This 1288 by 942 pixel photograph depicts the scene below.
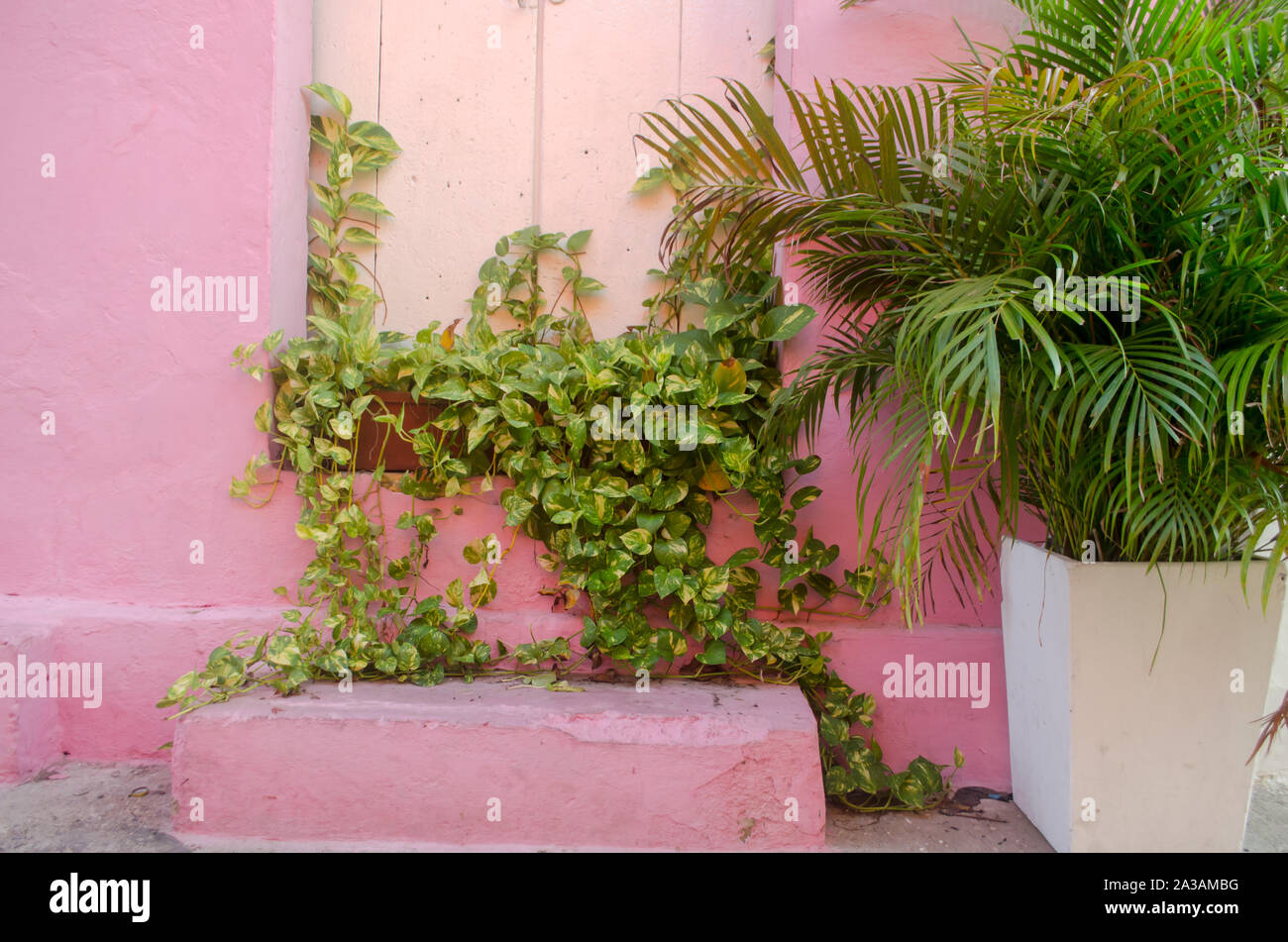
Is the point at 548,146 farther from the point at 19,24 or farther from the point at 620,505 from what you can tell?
the point at 19,24

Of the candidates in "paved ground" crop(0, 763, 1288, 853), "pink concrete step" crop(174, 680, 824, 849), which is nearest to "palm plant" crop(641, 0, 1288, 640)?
"pink concrete step" crop(174, 680, 824, 849)

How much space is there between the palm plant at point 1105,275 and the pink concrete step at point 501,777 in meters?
0.59

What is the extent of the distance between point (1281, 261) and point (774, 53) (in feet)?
5.01

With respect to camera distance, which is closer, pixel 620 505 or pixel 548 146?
pixel 620 505

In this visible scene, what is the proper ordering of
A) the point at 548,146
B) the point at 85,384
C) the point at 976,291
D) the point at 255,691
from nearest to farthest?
1. the point at 976,291
2. the point at 255,691
3. the point at 85,384
4. the point at 548,146

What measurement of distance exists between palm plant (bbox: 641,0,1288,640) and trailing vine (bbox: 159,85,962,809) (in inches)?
17.1

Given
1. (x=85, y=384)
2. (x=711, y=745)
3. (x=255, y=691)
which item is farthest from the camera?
(x=85, y=384)

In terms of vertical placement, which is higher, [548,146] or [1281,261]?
[548,146]

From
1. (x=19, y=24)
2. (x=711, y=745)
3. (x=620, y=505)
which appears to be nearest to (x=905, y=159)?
(x=620, y=505)

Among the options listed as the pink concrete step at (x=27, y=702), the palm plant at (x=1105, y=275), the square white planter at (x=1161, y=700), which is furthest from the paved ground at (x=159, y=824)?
the palm plant at (x=1105, y=275)

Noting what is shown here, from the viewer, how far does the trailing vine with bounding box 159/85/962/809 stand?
2121 mm

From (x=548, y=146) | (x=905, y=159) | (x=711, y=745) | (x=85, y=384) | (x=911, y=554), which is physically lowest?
(x=711, y=745)

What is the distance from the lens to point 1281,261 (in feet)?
4.87

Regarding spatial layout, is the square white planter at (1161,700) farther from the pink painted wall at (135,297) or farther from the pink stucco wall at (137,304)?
the pink painted wall at (135,297)
